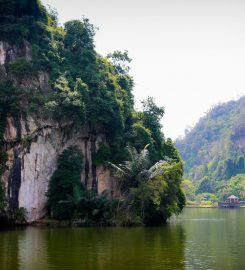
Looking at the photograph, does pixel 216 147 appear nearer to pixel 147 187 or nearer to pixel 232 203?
pixel 232 203

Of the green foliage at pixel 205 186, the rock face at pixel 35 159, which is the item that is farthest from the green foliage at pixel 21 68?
the green foliage at pixel 205 186

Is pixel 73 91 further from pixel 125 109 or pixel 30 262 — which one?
pixel 30 262

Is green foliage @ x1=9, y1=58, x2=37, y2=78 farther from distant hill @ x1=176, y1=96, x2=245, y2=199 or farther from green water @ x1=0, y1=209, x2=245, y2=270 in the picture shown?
distant hill @ x1=176, y1=96, x2=245, y2=199

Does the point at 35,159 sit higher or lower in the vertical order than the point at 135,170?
higher

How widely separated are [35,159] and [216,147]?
127 m

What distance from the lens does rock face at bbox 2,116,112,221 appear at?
33.0 meters

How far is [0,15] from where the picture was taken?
3750 cm

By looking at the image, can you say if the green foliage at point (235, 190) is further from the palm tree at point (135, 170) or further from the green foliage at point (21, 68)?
the green foliage at point (21, 68)

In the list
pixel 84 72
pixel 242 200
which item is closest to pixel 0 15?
pixel 84 72

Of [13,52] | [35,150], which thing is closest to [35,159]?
[35,150]

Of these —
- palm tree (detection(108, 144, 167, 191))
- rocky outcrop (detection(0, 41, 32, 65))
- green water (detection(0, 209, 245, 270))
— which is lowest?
green water (detection(0, 209, 245, 270))

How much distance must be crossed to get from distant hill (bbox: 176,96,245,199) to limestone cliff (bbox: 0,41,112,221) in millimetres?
84258

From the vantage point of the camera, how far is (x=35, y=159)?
3416cm

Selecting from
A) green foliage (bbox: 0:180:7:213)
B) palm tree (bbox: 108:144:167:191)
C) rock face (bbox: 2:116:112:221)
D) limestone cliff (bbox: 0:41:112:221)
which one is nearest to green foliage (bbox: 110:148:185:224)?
palm tree (bbox: 108:144:167:191)
